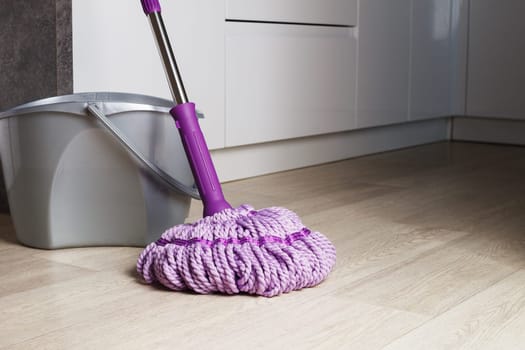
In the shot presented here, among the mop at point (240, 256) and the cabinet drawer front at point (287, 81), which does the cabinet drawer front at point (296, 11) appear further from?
the mop at point (240, 256)

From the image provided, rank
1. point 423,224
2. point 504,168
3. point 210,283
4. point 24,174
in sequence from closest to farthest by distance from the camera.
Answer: point 210,283 → point 24,174 → point 423,224 → point 504,168

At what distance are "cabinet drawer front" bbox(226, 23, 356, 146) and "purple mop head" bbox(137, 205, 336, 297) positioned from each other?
90cm

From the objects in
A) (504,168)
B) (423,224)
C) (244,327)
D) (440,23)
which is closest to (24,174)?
(244,327)

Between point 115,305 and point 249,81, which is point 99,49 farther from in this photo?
point 115,305

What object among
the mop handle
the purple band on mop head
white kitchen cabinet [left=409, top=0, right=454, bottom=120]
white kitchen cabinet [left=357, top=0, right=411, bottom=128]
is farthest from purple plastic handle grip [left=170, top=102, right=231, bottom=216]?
white kitchen cabinet [left=409, top=0, right=454, bottom=120]

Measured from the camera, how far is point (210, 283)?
1.08m

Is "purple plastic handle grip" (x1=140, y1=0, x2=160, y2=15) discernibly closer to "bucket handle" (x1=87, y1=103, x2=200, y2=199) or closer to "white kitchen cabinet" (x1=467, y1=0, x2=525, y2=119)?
"bucket handle" (x1=87, y1=103, x2=200, y2=199)

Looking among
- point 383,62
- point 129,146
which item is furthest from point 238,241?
point 383,62

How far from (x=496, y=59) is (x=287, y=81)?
111 cm

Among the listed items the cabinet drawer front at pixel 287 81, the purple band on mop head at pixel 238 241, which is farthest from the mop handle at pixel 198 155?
the cabinet drawer front at pixel 287 81

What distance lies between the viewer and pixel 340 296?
1107 mm

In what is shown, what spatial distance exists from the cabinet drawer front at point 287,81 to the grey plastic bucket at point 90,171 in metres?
0.68

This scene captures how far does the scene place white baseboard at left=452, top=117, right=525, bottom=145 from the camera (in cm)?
302

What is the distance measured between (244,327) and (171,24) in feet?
3.34
